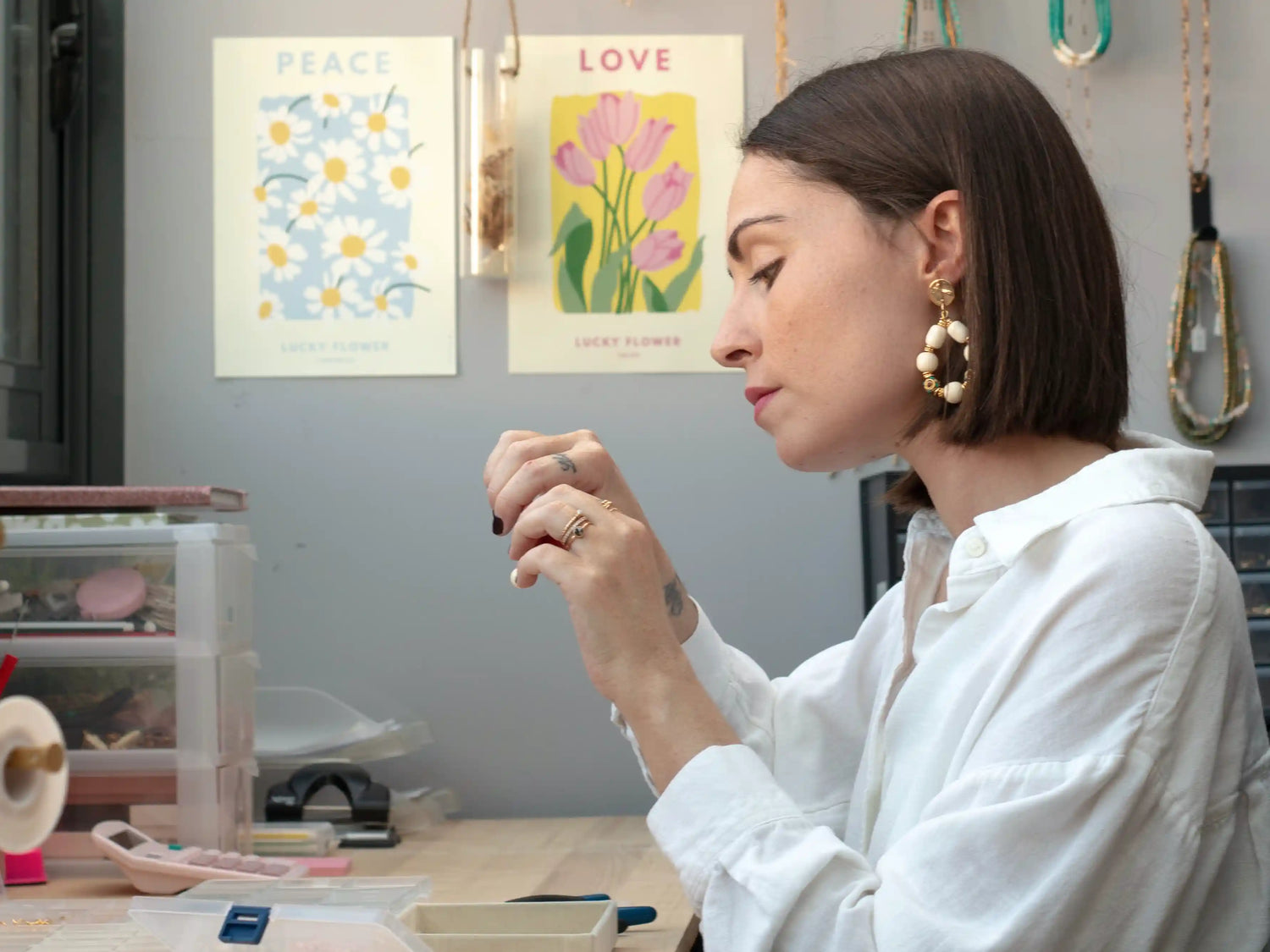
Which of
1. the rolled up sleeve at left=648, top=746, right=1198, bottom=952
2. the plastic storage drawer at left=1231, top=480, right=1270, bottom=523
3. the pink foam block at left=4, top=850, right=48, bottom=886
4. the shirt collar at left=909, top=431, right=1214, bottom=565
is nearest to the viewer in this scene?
the rolled up sleeve at left=648, top=746, right=1198, bottom=952

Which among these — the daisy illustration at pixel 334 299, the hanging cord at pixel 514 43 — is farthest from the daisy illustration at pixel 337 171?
the hanging cord at pixel 514 43

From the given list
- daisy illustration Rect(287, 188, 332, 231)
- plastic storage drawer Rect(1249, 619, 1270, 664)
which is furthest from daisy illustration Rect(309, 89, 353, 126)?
plastic storage drawer Rect(1249, 619, 1270, 664)

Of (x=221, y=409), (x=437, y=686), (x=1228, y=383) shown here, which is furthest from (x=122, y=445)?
(x=1228, y=383)

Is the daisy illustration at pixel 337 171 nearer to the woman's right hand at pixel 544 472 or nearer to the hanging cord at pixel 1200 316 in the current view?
the woman's right hand at pixel 544 472

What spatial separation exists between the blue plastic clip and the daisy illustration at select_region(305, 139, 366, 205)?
1107 mm

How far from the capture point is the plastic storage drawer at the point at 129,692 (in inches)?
49.8

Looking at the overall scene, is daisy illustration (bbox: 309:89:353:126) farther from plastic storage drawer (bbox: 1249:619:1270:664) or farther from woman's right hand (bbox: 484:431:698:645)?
plastic storage drawer (bbox: 1249:619:1270:664)

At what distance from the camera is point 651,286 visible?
5.55ft

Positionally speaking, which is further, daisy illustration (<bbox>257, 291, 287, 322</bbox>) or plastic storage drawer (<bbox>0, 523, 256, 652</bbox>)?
daisy illustration (<bbox>257, 291, 287, 322</bbox>)

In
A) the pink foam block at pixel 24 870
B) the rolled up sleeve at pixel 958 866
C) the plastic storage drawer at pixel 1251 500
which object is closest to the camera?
the rolled up sleeve at pixel 958 866

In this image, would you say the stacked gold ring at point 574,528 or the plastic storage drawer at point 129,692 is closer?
the stacked gold ring at point 574,528

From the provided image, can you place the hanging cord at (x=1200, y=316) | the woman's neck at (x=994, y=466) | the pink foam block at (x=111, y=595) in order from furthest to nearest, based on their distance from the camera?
the hanging cord at (x=1200, y=316) < the pink foam block at (x=111, y=595) < the woman's neck at (x=994, y=466)

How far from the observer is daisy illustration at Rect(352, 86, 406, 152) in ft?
5.56

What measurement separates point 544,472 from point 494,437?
78cm
